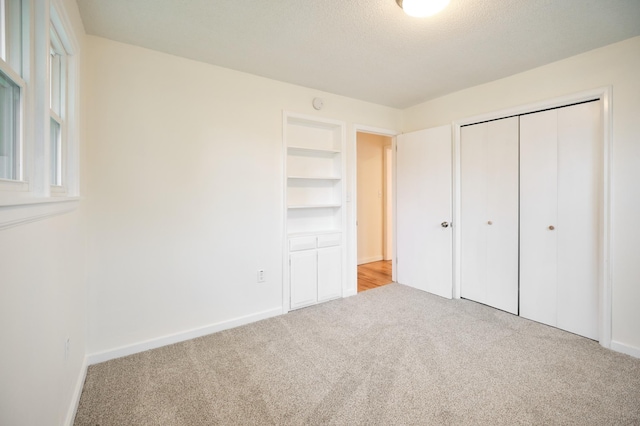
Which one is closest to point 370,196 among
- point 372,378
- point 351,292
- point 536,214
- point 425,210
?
point 425,210

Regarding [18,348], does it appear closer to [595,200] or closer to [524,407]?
[524,407]

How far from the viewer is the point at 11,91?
3.63 ft

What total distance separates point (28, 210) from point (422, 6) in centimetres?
218

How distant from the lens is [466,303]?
3.28m

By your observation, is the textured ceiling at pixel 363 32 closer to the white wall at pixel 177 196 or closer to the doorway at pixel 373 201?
the white wall at pixel 177 196

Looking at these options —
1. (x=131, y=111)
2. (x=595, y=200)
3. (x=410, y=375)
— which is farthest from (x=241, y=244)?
(x=595, y=200)

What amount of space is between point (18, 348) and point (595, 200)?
3693 mm

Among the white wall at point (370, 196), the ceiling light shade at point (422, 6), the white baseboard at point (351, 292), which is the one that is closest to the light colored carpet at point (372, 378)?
the white baseboard at point (351, 292)

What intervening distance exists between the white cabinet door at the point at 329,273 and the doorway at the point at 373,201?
1.60 m

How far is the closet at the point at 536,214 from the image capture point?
8.12ft

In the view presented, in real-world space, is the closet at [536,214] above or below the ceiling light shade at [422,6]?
below

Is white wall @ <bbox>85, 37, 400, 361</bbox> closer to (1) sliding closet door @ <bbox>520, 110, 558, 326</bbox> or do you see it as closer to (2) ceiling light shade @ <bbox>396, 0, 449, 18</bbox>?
(2) ceiling light shade @ <bbox>396, 0, 449, 18</bbox>

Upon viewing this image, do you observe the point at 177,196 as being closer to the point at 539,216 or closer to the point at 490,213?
the point at 490,213

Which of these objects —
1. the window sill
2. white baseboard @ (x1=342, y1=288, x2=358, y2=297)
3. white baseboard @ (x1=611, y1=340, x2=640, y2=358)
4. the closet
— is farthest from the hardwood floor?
the window sill
